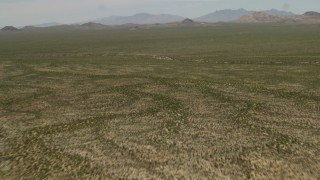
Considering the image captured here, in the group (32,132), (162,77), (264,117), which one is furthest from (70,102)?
(264,117)

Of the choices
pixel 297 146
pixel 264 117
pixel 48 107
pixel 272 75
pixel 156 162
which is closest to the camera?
pixel 156 162

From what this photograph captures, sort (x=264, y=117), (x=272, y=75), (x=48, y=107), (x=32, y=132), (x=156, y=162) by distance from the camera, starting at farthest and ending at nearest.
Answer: (x=272, y=75) → (x=48, y=107) → (x=264, y=117) → (x=32, y=132) → (x=156, y=162)

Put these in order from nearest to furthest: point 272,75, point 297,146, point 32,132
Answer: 1. point 297,146
2. point 32,132
3. point 272,75

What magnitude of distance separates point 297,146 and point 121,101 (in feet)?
60.7

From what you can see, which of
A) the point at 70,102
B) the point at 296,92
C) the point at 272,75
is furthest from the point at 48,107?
the point at 272,75

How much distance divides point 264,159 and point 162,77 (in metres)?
29.0

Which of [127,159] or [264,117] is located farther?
[264,117]

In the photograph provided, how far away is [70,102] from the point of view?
3850 cm

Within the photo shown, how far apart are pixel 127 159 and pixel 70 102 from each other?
1693 centimetres

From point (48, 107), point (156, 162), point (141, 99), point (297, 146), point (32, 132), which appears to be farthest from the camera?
point (141, 99)

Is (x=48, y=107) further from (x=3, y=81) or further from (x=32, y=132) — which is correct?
(x=3, y=81)

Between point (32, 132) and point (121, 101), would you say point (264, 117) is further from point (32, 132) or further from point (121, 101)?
point (32, 132)

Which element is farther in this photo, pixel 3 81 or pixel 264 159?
pixel 3 81

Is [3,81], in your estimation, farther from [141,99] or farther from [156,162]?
[156,162]
